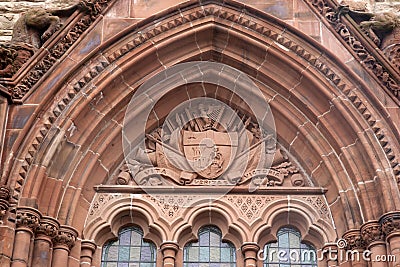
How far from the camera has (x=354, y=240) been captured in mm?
13719

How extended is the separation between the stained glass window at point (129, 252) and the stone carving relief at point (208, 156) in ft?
2.78

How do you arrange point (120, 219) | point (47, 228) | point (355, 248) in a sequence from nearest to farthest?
point (47, 228) < point (355, 248) < point (120, 219)

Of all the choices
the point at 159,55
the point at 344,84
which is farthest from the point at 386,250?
the point at 159,55

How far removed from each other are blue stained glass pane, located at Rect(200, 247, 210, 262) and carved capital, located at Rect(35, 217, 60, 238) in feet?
7.25

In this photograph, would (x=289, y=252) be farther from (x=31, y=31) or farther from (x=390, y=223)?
(x=31, y=31)

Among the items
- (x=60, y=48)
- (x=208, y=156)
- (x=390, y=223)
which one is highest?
(x=60, y=48)

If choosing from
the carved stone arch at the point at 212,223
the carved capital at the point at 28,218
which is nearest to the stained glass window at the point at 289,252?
the carved stone arch at the point at 212,223

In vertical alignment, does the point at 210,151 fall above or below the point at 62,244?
above

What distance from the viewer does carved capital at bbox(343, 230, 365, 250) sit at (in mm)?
13664

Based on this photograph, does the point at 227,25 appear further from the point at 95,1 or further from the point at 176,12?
the point at 95,1

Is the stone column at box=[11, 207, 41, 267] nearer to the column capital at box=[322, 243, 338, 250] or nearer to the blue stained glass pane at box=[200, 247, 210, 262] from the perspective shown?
the blue stained glass pane at box=[200, 247, 210, 262]

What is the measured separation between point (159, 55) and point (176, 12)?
0.73 meters

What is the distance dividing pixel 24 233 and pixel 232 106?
427 cm

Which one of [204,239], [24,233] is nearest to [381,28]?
[204,239]
